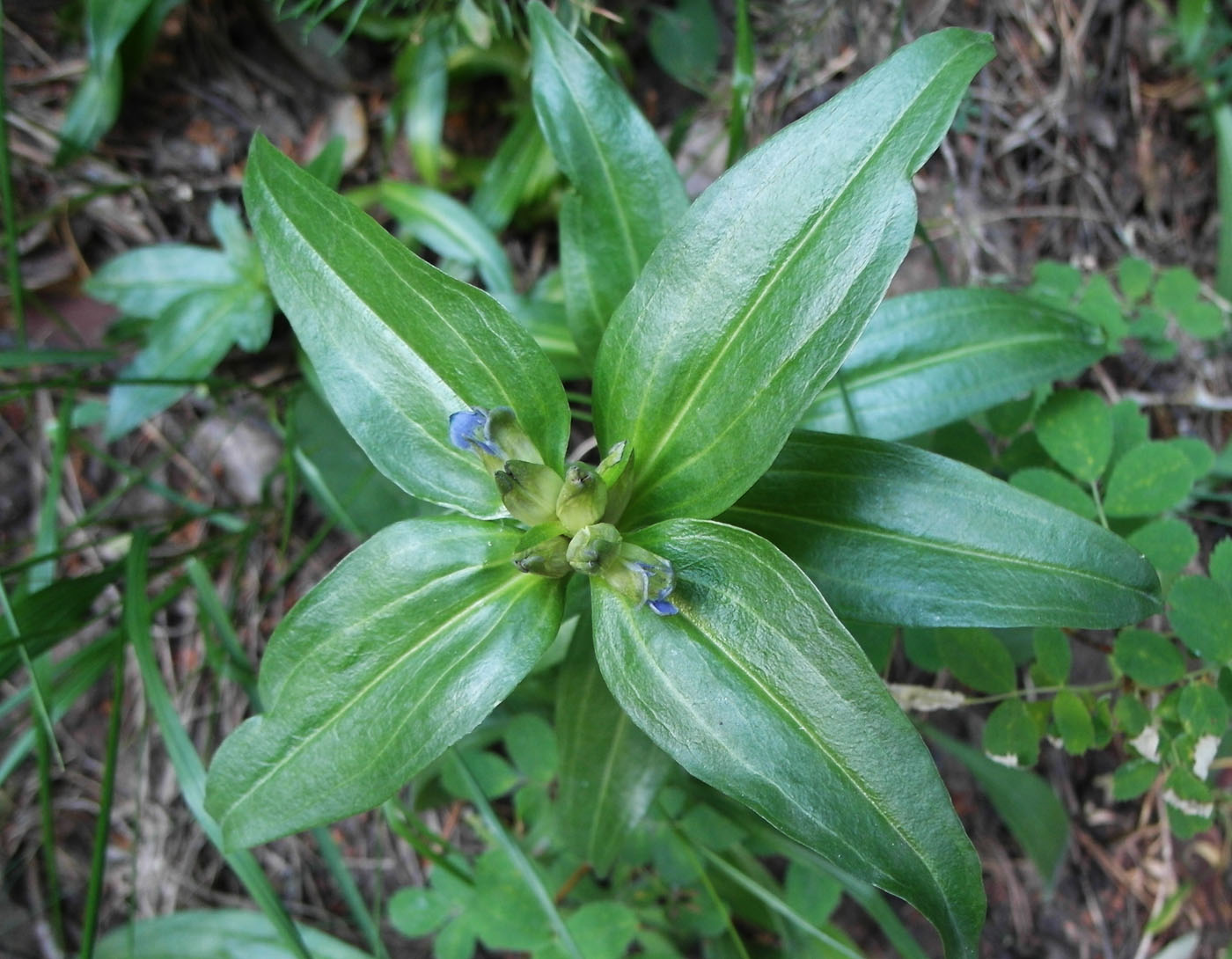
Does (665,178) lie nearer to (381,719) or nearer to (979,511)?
(979,511)

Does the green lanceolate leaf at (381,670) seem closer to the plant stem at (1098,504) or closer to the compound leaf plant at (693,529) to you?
the compound leaf plant at (693,529)

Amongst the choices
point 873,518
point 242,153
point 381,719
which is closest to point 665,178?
point 873,518

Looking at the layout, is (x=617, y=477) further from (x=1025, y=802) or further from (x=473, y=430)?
(x=1025, y=802)

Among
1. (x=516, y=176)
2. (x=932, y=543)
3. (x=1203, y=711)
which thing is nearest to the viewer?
(x=932, y=543)

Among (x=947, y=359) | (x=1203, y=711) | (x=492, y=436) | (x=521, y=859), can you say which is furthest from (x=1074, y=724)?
(x=492, y=436)

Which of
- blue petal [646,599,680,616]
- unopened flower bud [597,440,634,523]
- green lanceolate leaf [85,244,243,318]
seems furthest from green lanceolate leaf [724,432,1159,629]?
green lanceolate leaf [85,244,243,318]

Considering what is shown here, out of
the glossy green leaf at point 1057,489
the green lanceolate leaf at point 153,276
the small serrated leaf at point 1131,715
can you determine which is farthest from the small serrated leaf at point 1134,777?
the green lanceolate leaf at point 153,276
